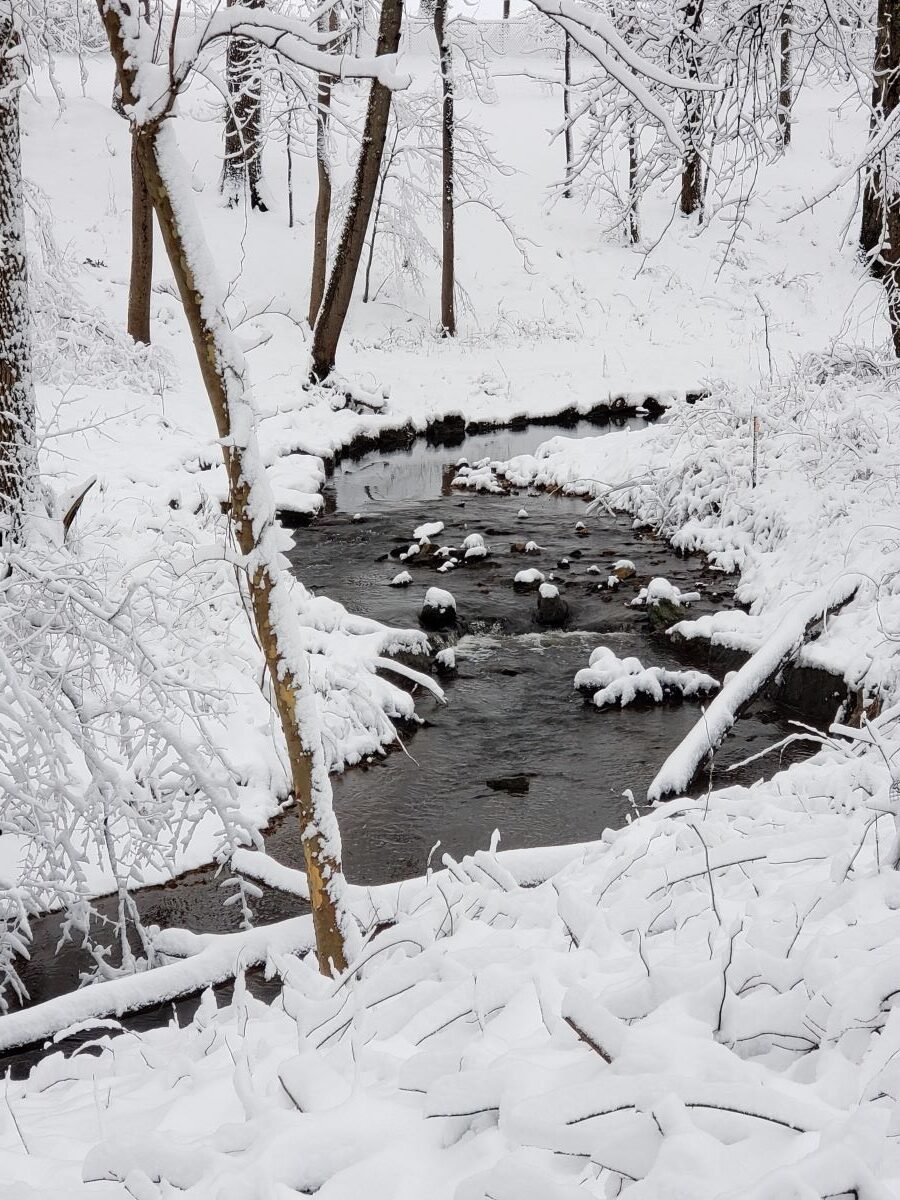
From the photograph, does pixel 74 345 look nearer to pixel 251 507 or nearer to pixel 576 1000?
pixel 251 507

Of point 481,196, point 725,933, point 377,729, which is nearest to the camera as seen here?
point 725,933

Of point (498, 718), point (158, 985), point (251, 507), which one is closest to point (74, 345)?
point (498, 718)

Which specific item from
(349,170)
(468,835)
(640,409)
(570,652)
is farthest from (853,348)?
(349,170)

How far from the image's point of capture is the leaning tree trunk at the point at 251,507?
2.73 meters

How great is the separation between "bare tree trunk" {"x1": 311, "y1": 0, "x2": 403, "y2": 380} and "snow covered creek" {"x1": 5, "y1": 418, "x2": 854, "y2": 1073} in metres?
4.70

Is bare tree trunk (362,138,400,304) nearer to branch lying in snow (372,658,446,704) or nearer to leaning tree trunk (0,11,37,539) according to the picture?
leaning tree trunk (0,11,37,539)

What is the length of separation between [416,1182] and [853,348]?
1164cm

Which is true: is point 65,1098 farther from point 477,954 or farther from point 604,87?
point 604,87

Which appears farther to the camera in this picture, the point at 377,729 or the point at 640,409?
the point at 640,409

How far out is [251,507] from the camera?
3012 mm

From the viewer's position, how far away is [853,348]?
37.6 feet

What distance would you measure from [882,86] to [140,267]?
12045mm

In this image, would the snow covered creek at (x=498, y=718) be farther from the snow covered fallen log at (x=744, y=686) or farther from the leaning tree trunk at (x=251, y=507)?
the leaning tree trunk at (x=251, y=507)

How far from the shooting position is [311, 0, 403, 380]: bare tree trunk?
13.3 m
